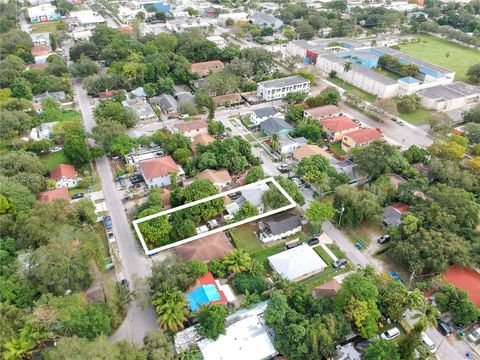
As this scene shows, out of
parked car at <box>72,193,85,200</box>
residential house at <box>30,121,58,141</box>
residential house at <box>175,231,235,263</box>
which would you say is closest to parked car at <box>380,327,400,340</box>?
residential house at <box>175,231,235,263</box>

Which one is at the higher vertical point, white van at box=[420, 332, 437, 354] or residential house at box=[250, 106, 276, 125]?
residential house at box=[250, 106, 276, 125]

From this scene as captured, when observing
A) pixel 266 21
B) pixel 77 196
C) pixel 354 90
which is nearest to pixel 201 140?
pixel 77 196

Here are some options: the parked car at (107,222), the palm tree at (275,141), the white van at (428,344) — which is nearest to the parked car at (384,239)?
the white van at (428,344)

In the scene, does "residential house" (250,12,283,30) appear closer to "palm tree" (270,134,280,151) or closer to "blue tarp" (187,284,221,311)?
"palm tree" (270,134,280,151)

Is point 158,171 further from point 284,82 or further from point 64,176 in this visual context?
point 284,82

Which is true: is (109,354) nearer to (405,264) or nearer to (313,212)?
(313,212)

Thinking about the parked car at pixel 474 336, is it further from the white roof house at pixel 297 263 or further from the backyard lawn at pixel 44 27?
the backyard lawn at pixel 44 27
